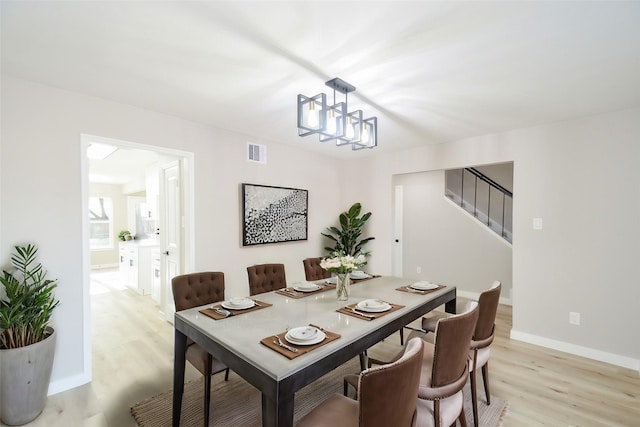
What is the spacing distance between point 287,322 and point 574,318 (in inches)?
128

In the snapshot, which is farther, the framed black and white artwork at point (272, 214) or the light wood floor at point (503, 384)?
the framed black and white artwork at point (272, 214)

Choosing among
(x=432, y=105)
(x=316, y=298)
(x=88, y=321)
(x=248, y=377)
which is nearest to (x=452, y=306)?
(x=316, y=298)

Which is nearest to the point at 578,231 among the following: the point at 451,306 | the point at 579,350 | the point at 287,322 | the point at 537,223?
the point at 537,223

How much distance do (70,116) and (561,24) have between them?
356 cm

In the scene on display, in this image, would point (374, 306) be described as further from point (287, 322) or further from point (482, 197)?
point (482, 197)

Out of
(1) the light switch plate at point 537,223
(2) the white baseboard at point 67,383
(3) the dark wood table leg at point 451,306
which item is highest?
(1) the light switch plate at point 537,223

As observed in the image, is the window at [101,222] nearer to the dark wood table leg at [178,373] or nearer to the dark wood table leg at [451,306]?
the dark wood table leg at [178,373]

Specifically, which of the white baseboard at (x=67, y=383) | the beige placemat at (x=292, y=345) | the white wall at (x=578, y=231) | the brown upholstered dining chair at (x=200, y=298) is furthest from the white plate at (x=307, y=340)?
the white wall at (x=578, y=231)

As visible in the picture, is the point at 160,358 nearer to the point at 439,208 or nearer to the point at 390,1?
the point at 390,1

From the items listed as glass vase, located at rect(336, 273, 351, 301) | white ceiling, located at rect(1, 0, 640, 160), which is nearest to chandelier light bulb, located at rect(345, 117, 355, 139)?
white ceiling, located at rect(1, 0, 640, 160)

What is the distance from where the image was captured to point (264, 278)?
9.74 ft

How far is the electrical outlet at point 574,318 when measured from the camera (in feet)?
10.3

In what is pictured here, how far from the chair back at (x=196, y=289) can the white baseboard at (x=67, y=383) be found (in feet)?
3.91

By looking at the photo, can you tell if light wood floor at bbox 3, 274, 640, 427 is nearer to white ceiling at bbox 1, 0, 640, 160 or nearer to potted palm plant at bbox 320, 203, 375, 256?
potted palm plant at bbox 320, 203, 375, 256
